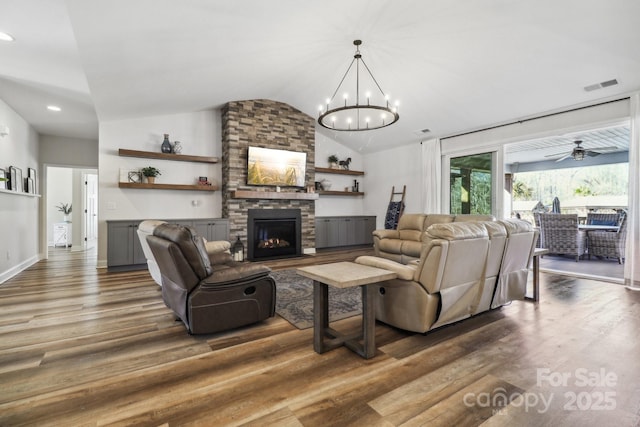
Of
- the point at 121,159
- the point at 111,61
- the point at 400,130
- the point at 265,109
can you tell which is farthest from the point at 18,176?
the point at 400,130

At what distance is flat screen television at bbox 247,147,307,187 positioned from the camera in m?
6.41

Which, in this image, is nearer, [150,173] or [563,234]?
[150,173]

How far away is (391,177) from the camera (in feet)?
26.6

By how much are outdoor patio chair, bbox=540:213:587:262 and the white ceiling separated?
2451 mm

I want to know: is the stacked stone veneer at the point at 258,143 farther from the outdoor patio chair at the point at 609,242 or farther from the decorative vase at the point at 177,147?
the outdoor patio chair at the point at 609,242

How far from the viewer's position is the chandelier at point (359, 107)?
13.7 ft

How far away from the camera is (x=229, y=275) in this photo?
267 cm

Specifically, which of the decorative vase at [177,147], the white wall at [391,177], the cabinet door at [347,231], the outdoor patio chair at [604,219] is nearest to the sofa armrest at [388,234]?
the white wall at [391,177]

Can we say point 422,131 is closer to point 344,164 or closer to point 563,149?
point 344,164

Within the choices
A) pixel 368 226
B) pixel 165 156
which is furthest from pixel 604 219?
pixel 165 156

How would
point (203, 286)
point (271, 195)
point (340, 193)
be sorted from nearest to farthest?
point (203, 286) → point (271, 195) → point (340, 193)

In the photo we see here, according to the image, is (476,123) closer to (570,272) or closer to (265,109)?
(570,272)

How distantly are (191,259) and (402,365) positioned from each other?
184cm

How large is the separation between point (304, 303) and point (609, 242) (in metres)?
6.61
